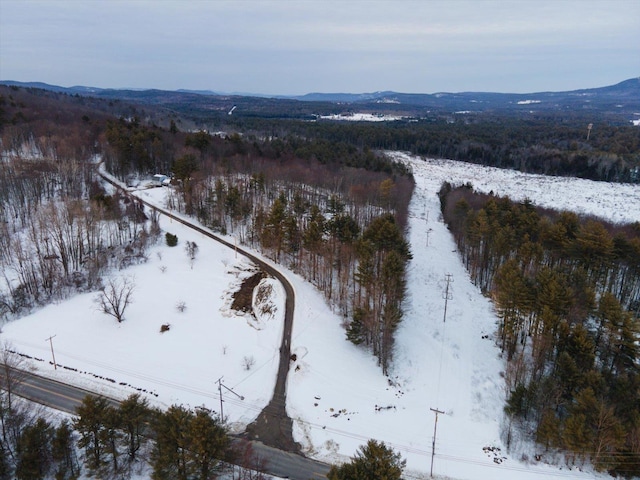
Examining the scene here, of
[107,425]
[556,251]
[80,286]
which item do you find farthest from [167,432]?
[556,251]

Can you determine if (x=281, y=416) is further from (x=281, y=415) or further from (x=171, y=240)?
(x=171, y=240)

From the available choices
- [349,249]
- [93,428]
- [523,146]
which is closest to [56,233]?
[93,428]

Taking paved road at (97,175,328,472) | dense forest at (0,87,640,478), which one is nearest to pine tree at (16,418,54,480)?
dense forest at (0,87,640,478)

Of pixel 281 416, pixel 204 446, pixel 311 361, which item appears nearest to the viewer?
pixel 204 446

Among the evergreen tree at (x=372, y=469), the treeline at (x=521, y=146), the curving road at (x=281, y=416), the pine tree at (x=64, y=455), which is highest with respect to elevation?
the treeline at (x=521, y=146)

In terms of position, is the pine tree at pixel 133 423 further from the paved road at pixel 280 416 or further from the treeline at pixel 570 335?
the treeline at pixel 570 335

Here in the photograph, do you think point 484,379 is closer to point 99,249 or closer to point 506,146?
point 99,249

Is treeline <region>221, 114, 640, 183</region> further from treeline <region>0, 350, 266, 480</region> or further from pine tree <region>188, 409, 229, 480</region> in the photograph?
pine tree <region>188, 409, 229, 480</region>

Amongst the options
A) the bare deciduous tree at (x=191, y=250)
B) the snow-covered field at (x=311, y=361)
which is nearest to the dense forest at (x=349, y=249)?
the snow-covered field at (x=311, y=361)
